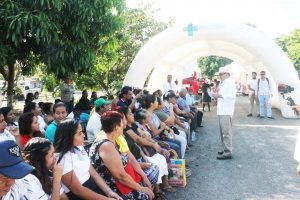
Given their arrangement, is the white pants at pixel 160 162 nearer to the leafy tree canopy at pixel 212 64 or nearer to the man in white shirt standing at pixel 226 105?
the man in white shirt standing at pixel 226 105

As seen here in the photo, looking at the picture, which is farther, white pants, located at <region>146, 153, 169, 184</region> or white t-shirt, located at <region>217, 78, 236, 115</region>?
white t-shirt, located at <region>217, 78, 236, 115</region>

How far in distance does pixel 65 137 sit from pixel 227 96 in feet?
14.8

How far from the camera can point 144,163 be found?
4.79 m

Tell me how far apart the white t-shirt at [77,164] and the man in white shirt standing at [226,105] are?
4.35m

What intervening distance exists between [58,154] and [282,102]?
11.2 meters

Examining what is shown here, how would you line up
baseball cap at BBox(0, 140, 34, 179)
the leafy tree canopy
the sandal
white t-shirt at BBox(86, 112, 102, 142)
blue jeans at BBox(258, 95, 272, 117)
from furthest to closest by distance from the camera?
the leafy tree canopy
blue jeans at BBox(258, 95, 272, 117)
white t-shirt at BBox(86, 112, 102, 142)
the sandal
baseball cap at BBox(0, 140, 34, 179)

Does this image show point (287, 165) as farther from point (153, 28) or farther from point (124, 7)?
point (153, 28)

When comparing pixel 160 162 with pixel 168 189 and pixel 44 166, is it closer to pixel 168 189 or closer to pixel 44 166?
pixel 168 189

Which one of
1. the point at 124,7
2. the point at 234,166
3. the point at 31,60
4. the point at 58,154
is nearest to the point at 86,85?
the point at 31,60

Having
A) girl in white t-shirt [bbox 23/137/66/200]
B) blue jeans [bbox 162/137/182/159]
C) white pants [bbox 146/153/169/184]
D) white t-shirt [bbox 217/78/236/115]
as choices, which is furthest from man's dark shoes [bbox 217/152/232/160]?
girl in white t-shirt [bbox 23/137/66/200]

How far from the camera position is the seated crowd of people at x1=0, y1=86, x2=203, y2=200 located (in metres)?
2.55

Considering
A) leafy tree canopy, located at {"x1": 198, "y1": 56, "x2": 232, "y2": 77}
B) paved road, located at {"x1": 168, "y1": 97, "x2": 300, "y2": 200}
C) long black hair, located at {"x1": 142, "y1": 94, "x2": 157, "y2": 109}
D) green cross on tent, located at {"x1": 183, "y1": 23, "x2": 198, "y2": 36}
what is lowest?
paved road, located at {"x1": 168, "y1": 97, "x2": 300, "y2": 200}

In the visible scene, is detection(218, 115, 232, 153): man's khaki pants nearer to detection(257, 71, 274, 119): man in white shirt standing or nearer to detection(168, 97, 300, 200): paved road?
detection(168, 97, 300, 200): paved road

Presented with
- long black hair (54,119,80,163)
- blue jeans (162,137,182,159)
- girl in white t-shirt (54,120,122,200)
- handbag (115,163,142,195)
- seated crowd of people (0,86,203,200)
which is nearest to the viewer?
seated crowd of people (0,86,203,200)
